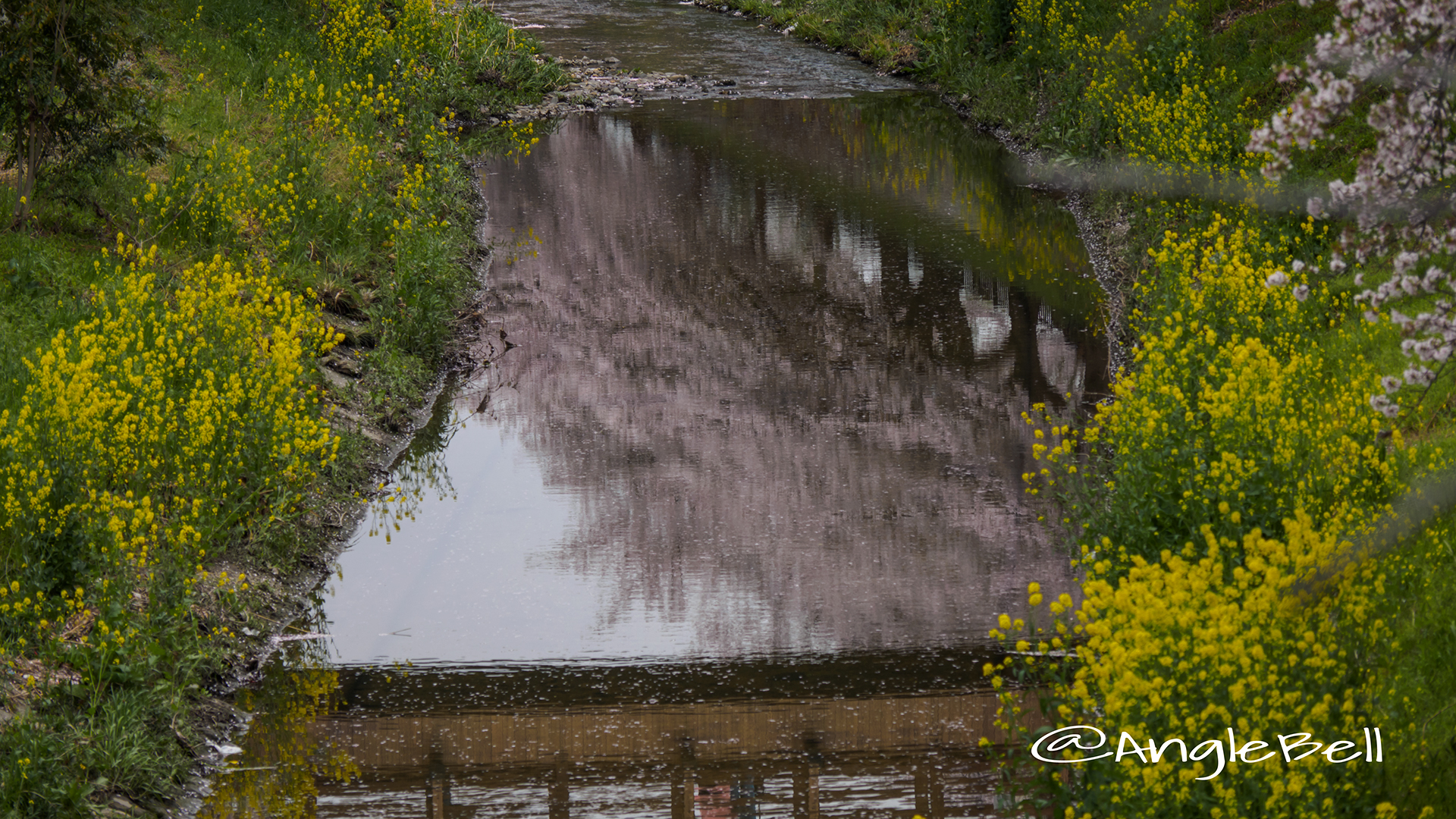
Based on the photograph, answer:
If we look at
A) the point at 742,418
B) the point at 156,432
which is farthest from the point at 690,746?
the point at 742,418

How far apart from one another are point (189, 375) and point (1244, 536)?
6966 millimetres

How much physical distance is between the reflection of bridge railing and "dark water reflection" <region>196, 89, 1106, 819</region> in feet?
0.06

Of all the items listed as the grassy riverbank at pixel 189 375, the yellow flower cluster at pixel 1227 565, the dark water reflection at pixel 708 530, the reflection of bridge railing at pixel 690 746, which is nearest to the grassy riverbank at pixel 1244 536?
the yellow flower cluster at pixel 1227 565

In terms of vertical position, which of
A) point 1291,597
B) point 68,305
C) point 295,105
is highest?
point 295,105

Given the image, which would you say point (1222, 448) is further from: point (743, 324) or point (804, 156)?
point (804, 156)

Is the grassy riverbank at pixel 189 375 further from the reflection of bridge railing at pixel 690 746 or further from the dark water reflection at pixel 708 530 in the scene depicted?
the reflection of bridge railing at pixel 690 746

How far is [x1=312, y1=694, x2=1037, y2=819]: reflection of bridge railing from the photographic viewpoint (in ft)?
24.1

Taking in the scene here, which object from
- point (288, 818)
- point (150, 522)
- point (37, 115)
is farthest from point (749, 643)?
point (37, 115)

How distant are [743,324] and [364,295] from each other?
12.9 feet

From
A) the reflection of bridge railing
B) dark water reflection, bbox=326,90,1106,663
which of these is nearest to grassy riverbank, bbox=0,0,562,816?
dark water reflection, bbox=326,90,1106,663

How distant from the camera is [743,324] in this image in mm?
14906

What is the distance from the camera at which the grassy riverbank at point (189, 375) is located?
7.31 metres

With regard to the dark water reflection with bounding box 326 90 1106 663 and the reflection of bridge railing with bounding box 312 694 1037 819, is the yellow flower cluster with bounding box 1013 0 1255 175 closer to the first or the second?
the dark water reflection with bounding box 326 90 1106 663

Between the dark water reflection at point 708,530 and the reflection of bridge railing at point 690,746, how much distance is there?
19 mm
